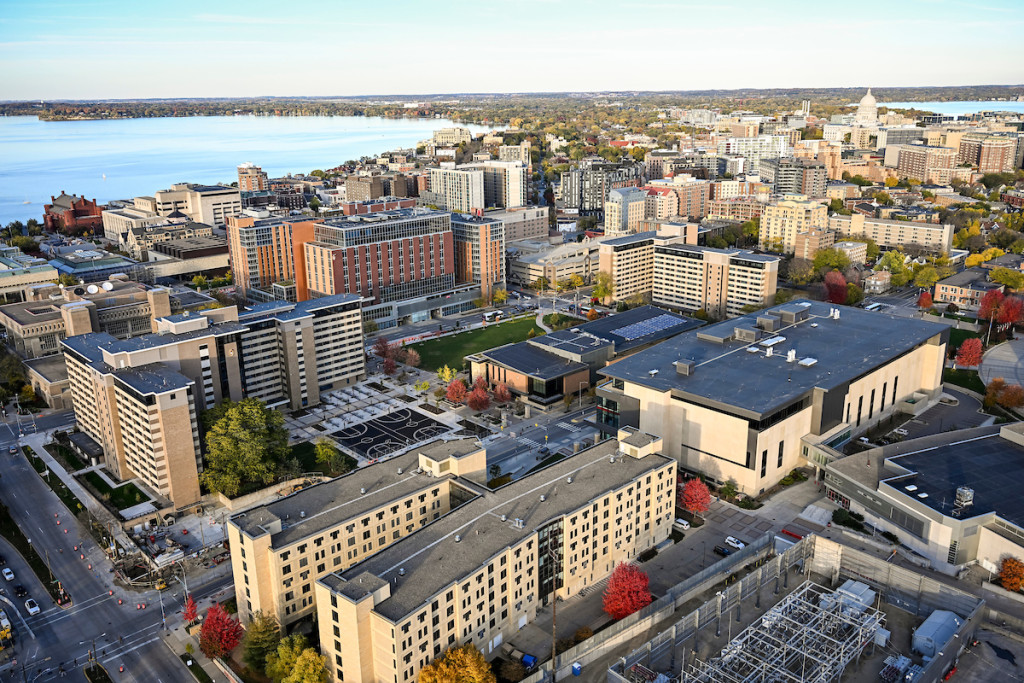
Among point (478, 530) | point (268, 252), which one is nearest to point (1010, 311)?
point (478, 530)

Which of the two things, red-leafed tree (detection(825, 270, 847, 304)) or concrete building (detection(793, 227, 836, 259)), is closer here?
red-leafed tree (detection(825, 270, 847, 304))

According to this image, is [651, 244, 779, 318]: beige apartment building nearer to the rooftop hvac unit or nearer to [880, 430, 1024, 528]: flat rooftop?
[880, 430, 1024, 528]: flat rooftop

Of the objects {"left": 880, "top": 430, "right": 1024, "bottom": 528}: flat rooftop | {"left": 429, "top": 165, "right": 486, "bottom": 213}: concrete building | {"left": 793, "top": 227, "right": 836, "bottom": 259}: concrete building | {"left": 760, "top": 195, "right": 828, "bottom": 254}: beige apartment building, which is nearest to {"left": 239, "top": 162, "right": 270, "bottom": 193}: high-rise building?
{"left": 429, "top": 165, "right": 486, "bottom": 213}: concrete building

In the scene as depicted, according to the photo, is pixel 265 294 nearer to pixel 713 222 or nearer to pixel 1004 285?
pixel 713 222

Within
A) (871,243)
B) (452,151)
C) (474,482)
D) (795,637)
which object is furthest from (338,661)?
(452,151)

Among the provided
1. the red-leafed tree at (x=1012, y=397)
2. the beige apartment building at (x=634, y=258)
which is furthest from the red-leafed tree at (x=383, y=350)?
the red-leafed tree at (x=1012, y=397)

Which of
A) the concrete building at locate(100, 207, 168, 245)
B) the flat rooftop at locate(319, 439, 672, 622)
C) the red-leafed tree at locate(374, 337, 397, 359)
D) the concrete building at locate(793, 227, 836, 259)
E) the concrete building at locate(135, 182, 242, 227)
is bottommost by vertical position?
the red-leafed tree at locate(374, 337, 397, 359)

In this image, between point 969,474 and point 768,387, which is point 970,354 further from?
point 768,387
